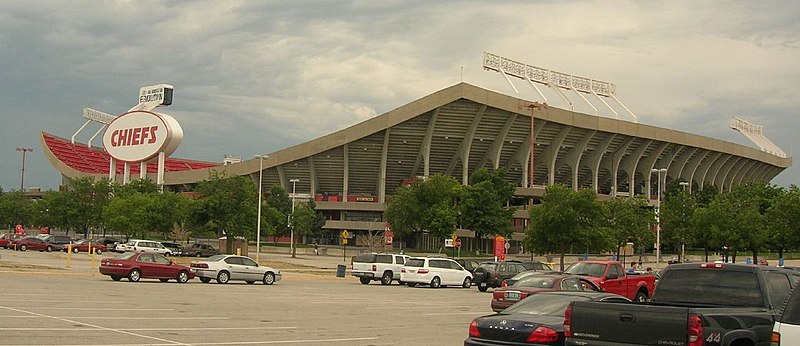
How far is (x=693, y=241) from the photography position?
67688mm

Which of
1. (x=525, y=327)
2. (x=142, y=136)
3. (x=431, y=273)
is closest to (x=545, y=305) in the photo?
(x=525, y=327)

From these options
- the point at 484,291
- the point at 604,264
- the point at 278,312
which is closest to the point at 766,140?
the point at 484,291

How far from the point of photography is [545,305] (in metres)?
14.4

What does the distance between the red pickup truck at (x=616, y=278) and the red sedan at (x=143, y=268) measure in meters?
17.3

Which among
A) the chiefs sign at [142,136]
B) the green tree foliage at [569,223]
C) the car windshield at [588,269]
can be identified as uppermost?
the chiefs sign at [142,136]

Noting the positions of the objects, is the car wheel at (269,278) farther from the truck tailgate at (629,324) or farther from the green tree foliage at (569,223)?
the truck tailgate at (629,324)

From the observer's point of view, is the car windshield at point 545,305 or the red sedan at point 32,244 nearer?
the car windshield at point 545,305

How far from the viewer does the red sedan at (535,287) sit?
22.5m

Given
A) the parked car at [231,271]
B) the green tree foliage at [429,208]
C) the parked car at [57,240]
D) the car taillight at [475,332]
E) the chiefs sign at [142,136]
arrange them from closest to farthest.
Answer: the car taillight at [475,332] < the parked car at [231,271] < the parked car at [57,240] < the green tree foliage at [429,208] < the chiefs sign at [142,136]

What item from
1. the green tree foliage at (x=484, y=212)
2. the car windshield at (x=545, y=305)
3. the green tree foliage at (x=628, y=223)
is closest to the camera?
the car windshield at (x=545, y=305)

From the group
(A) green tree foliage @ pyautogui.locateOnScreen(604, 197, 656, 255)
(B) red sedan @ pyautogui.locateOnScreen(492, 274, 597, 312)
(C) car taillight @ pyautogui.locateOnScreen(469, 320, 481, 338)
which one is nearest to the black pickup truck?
(C) car taillight @ pyautogui.locateOnScreen(469, 320, 481, 338)

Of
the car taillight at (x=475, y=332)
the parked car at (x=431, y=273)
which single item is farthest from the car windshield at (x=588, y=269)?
the car taillight at (x=475, y=332)

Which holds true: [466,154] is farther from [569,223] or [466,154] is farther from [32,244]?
[32,244]

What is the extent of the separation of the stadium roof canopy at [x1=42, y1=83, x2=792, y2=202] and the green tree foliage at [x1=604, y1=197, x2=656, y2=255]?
30.4 m
